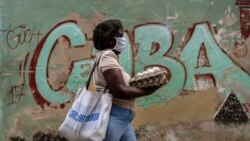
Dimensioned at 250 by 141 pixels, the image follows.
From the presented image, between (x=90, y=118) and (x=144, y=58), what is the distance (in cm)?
334

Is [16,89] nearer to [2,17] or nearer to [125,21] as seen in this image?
[2,17]

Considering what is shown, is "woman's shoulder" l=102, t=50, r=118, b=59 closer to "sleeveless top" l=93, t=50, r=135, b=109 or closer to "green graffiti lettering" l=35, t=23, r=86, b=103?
"sleeveless top" l=93, t=50, r=135, b=109

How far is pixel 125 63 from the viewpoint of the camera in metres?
7.38

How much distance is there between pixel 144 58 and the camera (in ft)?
24.2

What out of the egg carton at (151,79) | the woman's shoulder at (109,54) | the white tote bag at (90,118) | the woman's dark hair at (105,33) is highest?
the woman's dark hair at (105,33)

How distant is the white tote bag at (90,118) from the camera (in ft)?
13.3

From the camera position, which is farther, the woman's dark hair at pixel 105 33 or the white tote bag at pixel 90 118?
the woman's dark hair at pixel 105 33

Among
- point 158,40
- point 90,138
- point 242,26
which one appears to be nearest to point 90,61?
point 158,40

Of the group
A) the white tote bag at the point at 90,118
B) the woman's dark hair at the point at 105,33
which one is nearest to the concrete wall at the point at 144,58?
the woman's dark hair at the point at 105,33

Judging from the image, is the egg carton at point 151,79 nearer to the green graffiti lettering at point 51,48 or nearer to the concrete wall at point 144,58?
the concrete wall at point 144,58

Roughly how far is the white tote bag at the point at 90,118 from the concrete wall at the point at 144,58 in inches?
128

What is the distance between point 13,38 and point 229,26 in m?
2.84

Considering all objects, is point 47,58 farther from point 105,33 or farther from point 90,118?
point 90,118

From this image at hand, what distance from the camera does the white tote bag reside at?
4047mm
